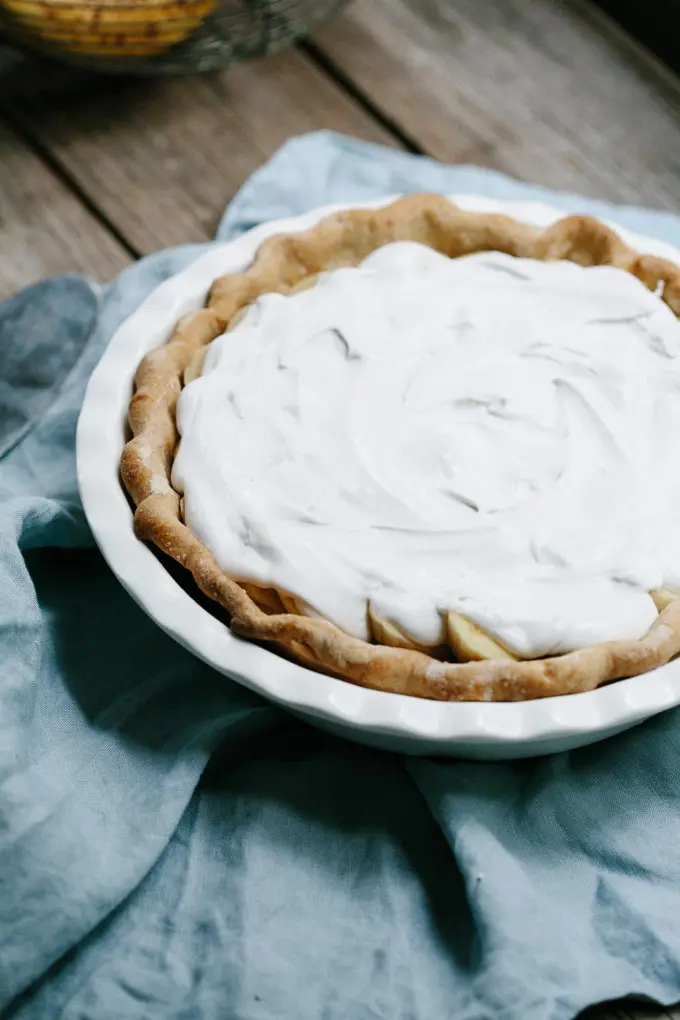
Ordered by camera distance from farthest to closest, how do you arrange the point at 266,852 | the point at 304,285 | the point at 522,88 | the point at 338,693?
the point at 522,88 < the point at 304,285 < the point at 266,852 < the point at 338,693

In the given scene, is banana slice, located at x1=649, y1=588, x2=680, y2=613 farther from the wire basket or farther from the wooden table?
the wire basket

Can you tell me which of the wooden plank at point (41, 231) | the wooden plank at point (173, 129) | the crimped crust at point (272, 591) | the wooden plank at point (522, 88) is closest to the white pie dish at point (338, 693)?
the crimped crust at point (272, 591)

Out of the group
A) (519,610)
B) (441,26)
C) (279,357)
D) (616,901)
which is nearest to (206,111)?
(441,26)

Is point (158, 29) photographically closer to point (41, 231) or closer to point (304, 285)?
point (41, 231)

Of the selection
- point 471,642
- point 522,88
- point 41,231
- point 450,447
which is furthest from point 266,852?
point 522,88

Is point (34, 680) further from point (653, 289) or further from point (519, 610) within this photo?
point (653, 289)

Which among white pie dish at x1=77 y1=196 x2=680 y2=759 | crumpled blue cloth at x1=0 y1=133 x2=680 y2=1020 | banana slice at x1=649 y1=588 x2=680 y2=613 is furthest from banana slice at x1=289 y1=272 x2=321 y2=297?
banana slice at x1=649 y1=588 x2=680 y2=613

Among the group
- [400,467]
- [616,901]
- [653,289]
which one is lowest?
[616,901]
